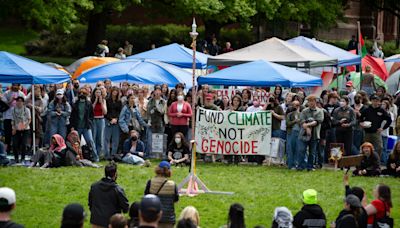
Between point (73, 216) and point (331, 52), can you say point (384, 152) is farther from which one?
point (73, 216)

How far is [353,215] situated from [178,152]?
1033cm

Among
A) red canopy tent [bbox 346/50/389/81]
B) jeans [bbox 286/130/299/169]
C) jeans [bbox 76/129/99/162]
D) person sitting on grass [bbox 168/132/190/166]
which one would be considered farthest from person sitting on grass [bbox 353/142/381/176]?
red canopy tent [bbox 346/50/389/81]

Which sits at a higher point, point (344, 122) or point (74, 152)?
point (344, 122)

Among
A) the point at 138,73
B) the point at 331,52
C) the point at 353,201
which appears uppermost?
the point at 331,52

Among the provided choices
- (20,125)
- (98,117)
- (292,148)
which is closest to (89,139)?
(98,117)

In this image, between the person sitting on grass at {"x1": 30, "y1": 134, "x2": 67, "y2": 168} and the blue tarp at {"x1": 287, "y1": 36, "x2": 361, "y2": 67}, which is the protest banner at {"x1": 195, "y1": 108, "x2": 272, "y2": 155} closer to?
the person sitting on grass at {"x1": 30, "y1": 134, "x2": 67, "y2": 168}

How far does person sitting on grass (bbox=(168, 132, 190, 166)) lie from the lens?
21.4m

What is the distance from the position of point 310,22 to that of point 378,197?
38.8 meters

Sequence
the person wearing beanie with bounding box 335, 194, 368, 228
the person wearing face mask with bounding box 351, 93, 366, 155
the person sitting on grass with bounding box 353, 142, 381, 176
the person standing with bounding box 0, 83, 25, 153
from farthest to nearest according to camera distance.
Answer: the person wearing face mask with bounding box 351, 93, 366, 155
the person standing with bounding box 0, 83, 25, 153
the person sitting on grass with bounding box 353, 142, 381, 176
the person wearing beanie with bounding box 335, 194, 368, 228

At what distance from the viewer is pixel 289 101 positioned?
2294 cm

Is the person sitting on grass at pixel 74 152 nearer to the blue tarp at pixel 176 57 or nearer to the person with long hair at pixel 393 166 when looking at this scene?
Answer: the person with long hair at pixel 393 166

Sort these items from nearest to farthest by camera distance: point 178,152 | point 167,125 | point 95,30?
point 178,152, point 167,125, point 95,30

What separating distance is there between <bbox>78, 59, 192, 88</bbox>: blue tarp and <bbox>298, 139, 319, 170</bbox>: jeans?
6.15 meters

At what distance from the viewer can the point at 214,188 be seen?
738 inches
